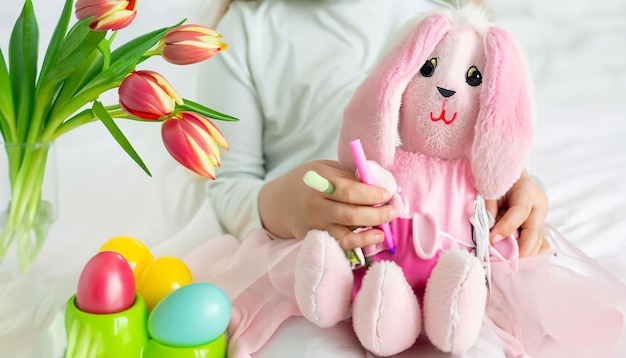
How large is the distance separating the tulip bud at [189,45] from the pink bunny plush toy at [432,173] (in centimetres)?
20

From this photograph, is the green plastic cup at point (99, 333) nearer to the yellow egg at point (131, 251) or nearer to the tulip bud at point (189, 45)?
the yellow egg at point (131, 251)

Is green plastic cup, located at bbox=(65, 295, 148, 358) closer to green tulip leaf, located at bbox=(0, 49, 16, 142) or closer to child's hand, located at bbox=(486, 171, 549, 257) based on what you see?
green tulip leaf, located at bbox=(0, 49, 16, 142)

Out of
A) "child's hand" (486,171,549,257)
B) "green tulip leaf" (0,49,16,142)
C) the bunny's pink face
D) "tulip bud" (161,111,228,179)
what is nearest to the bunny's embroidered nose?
the bunny's pink face

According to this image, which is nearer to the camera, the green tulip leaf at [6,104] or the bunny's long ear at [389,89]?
the green tulip leaf at [6,104]

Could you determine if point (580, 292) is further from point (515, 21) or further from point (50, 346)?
point (515, 21)

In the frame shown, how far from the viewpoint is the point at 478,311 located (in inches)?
21.9

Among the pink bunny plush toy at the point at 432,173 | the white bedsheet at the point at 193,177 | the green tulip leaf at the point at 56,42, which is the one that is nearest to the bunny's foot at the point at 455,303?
the pink bunny plush toy at the point at 432,173

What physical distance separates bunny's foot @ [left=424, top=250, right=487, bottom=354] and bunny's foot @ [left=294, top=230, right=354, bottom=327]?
0.07 metres

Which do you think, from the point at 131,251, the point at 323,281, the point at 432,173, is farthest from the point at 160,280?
the point at 432,173

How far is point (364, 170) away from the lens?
600 mm

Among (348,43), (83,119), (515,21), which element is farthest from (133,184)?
(515,21)

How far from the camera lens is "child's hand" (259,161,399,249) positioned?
1.98 feet

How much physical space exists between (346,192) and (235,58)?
1.28ft

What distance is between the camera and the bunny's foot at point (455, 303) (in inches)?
21.5
